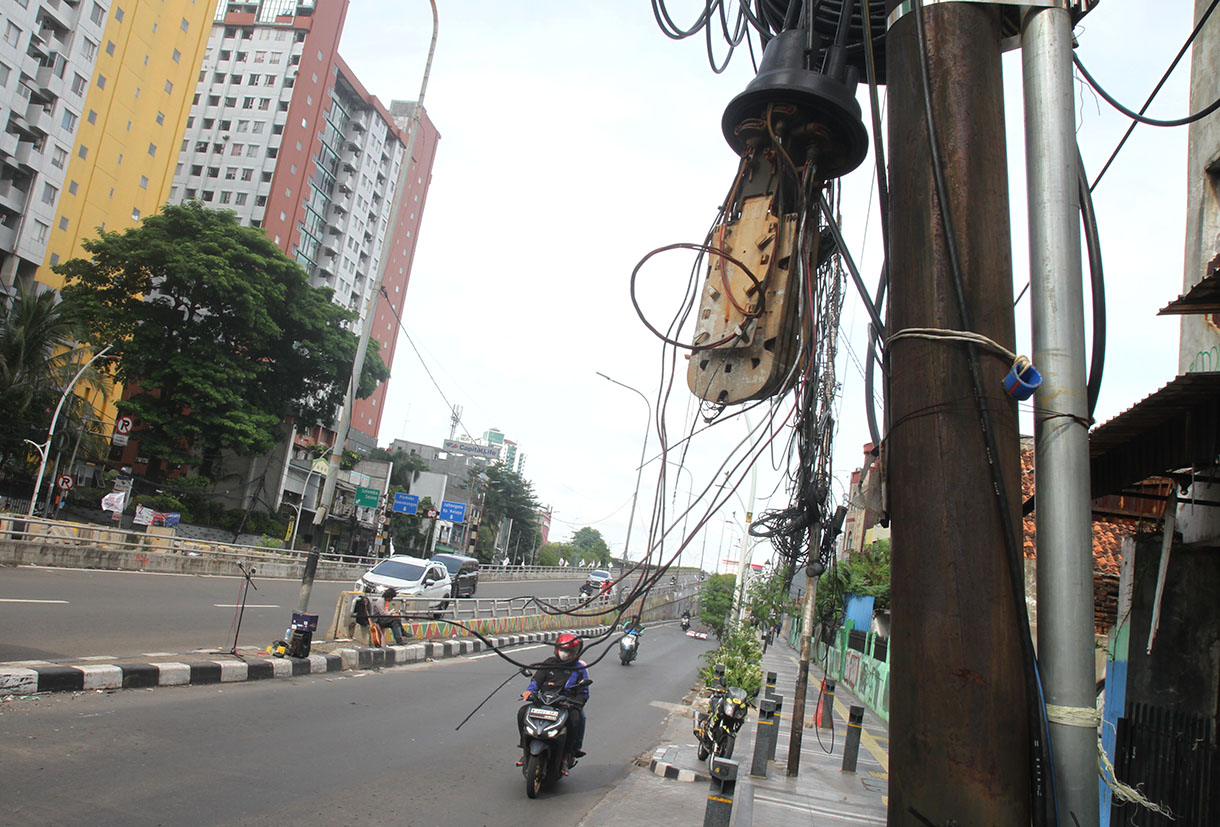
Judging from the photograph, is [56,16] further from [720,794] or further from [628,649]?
[720,794]

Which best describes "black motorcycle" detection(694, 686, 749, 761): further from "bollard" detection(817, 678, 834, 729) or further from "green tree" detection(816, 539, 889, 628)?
"green tree" detection(816, 539, 889, 628)

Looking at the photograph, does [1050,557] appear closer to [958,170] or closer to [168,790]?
[958,170]

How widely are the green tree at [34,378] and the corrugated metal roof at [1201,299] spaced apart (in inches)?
1386

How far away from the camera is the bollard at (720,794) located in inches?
177

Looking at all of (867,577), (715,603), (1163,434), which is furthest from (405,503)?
(1163,434)

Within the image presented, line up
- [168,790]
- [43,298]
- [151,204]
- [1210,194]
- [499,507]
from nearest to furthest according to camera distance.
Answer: [168,790] < [1210,194] < [43,298] < [151,204] < [499,507]

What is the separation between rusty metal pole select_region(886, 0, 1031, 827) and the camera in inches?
64.5

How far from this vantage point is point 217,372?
34.0m

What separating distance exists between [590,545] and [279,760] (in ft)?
442

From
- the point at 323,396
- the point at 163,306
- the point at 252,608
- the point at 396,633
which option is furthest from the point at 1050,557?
the point at 323,396

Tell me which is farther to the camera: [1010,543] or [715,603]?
[715,603]

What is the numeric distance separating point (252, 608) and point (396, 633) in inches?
145

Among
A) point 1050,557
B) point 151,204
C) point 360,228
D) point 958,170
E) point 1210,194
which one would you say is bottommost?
point 1050,557

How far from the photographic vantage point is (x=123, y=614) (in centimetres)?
1191
